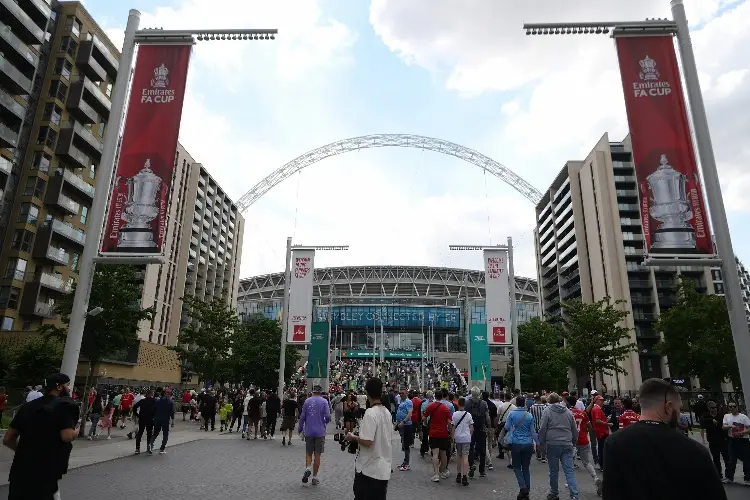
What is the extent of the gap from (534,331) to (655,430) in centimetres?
5313

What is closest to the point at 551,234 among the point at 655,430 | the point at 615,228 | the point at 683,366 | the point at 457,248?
the point at 615,228

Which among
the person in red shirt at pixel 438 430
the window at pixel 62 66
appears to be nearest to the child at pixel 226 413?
the person in red shirt at pixel 438 430

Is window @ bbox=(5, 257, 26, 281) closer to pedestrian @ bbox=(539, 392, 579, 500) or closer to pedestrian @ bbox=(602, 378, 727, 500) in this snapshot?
pedestrian @ bbox=(539, 392, 579, 500)

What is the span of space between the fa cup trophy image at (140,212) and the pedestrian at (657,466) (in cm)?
1054

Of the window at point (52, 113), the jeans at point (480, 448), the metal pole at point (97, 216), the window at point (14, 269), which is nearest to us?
the metal pole at point (97, 216)

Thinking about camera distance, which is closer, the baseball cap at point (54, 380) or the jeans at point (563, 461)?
the baseball cap at point (54, 380)

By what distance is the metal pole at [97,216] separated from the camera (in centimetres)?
1125

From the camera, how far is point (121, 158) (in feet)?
39.0

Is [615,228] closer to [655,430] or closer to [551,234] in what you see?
[551,234]

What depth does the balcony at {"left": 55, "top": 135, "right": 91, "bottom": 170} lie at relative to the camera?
5038 cm

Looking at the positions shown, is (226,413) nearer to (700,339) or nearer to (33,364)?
(33,364)

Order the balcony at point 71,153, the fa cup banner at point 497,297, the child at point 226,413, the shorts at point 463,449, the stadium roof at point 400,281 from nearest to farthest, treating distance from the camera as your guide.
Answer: the shorts at point 463,449, the fa cup banner at point 497,297, the child at point 226,413, the balcony at point 71,153, the stadium roof at point 400,281

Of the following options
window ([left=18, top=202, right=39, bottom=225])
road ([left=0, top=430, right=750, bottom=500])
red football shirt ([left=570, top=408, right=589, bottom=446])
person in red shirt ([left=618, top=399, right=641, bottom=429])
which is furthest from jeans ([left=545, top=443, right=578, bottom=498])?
window ([left=18, top=202, right=39, bottom=225])

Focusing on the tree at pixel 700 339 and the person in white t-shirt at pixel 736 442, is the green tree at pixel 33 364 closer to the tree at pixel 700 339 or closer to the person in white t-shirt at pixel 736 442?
the person in white t-shirt at pixel 736 442
